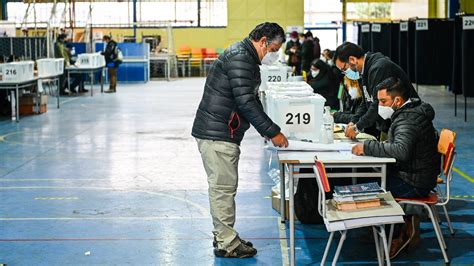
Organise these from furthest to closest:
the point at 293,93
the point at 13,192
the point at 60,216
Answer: the point at 13,192 → the point at 60,216 → the point at 293,93

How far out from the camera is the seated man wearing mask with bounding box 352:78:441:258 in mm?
6656

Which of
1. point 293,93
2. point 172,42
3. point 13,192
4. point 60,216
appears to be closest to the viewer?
point 293,93

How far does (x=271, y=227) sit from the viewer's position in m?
8.25

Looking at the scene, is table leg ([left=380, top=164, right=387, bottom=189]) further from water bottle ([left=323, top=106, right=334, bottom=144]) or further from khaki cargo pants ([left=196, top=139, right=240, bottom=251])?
khaki cargo pants ([left=196, top=139, right=240, bottom=251])

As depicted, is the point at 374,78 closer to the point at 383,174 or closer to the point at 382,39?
the point at 383,174

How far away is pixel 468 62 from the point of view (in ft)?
54.6

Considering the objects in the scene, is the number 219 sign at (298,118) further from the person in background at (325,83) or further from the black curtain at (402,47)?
the black curtain at (402,47)

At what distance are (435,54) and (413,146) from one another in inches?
515

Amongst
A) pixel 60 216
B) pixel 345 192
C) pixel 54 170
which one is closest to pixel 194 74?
pixel 54 170

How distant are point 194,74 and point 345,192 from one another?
32.2m

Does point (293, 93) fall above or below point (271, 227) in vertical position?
above

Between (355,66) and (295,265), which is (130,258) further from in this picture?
(355,66)

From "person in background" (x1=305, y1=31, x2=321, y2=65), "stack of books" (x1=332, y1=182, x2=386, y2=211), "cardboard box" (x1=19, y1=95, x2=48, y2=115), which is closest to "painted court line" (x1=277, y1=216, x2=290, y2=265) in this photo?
"stack of books" (x1=332, y1=182, x2=386, y2=211)

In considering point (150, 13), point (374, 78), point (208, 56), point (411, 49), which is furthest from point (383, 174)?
point (150, 13)
